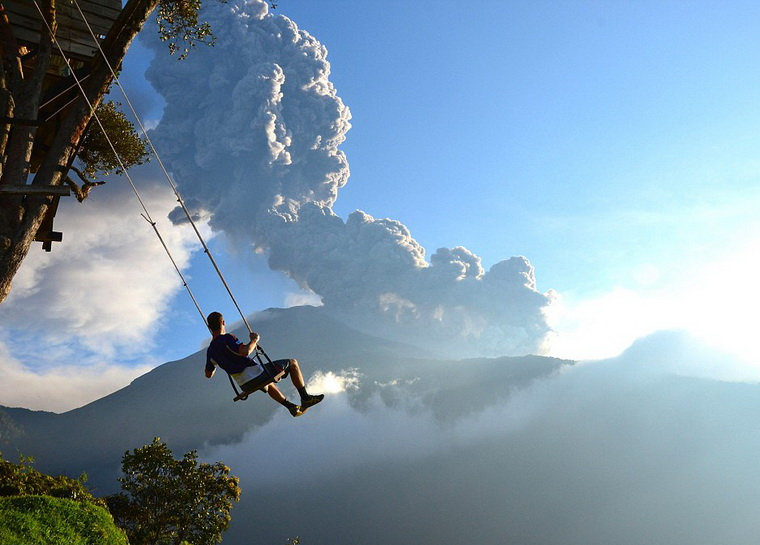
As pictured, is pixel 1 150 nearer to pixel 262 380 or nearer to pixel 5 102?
pixel 5 102

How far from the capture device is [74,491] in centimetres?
1146

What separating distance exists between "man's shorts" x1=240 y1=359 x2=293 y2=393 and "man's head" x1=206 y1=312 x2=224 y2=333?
1086mm

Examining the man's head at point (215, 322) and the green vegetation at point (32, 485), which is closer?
the man's head at point (215, 322)

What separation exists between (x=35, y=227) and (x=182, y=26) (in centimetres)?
729

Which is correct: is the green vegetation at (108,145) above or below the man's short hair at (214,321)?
above

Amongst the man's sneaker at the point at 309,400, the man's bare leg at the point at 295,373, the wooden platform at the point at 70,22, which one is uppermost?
→ the wooden platform at the point at 70,22

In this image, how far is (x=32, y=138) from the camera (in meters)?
8.41

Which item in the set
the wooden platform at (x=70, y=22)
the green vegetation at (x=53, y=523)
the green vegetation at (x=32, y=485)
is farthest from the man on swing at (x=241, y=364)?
the wooden platform at (x=70, y=22)

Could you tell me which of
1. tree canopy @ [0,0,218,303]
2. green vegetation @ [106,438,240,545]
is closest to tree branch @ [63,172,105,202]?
tree canopy @ [0,0,218,303]


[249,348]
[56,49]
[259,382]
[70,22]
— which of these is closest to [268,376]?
[259,382]

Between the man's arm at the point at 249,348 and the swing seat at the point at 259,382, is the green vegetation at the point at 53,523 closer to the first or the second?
the swing seat at the point at 259,382

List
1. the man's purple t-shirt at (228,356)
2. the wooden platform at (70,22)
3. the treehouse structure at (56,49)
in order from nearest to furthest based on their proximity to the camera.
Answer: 1. the man's purple t-shirt at (228,356)
2. the treehouse structure at (56,49)
3. the wooden platform at (70,22)

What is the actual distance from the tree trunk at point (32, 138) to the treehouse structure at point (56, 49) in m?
0.24

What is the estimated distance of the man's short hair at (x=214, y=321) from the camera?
29.9 feet
